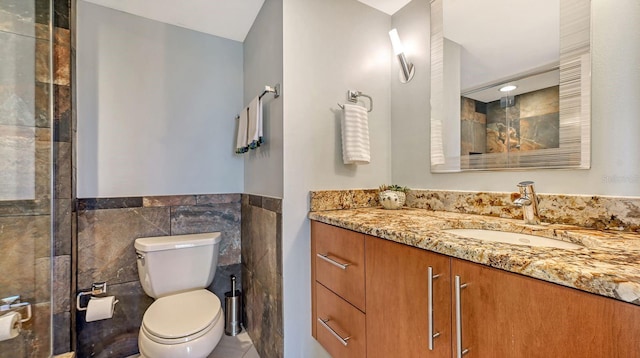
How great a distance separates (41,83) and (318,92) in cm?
144

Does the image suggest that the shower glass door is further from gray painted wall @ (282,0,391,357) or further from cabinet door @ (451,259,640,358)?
cabinet door @ (451,259,640,358)

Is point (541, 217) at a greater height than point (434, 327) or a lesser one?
greater

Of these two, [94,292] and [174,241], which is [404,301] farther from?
[94,292]

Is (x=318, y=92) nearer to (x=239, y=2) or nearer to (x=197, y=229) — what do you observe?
(x=239, y=2)

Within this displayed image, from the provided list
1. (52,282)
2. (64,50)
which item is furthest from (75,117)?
(52,282)

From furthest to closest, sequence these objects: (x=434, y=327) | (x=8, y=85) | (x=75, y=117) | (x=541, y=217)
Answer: (x=75, y=117), (x=8, y=85), (x=541, y=217), (x=434, y=327)

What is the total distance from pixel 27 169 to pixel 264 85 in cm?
128

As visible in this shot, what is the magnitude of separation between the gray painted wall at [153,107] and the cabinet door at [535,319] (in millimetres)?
1777

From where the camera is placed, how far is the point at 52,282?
4.55 ft

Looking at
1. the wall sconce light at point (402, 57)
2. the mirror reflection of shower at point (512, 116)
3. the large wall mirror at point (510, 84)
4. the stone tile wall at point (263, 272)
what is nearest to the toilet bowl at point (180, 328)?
the stone tile wall at point (263, 272)

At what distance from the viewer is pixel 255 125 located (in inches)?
62.3

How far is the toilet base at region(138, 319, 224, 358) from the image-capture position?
4.02 feet

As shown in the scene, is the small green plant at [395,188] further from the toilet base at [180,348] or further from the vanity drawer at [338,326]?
the toilet base at [180,348]

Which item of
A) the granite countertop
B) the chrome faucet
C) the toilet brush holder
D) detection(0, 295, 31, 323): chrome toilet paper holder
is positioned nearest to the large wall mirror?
the chrome faucet
